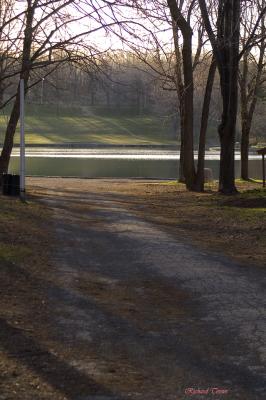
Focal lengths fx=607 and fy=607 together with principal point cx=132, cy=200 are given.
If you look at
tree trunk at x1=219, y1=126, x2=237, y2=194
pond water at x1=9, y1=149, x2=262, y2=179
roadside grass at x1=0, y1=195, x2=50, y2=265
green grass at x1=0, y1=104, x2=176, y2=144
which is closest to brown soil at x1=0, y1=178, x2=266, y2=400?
roadside grass at x1=0, y1=195, x2=50, y2=265

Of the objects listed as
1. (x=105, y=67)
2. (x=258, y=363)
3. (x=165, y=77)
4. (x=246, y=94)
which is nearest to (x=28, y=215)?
(x=105, y=67)

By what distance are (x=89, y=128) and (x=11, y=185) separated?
119368mm

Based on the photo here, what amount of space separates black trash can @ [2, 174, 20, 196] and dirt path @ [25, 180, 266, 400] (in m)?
7.44

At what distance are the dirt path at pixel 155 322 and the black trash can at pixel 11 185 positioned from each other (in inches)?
293

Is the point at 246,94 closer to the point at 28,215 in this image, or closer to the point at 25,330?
the point at 28,215

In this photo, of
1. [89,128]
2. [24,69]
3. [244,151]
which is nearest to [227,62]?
[24,69]

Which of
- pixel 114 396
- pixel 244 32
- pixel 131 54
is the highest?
pixel 244 32

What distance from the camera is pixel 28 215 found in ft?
42.7

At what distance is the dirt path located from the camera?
13.6 feet

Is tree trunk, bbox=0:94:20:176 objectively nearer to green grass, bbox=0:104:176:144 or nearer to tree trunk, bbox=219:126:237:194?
tree trunk, bbox=219:126:237:194

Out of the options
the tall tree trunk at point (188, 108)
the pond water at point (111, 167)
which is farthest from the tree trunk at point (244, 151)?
the tall tree trunk at point (188, 108)

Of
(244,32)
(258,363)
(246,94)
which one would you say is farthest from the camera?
(246,94)

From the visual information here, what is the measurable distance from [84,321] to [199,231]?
686 centimetres

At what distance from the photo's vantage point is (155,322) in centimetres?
561
